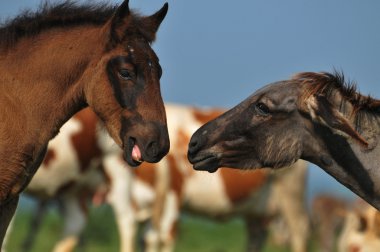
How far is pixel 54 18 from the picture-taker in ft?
23.9

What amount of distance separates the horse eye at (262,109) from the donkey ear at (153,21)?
887 mm

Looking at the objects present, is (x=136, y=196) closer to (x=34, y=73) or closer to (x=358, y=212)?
(x=358, y=212)

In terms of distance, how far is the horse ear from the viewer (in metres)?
7.07

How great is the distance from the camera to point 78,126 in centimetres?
1298

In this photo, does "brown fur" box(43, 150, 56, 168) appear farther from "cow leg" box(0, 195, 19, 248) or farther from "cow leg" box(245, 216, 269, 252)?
"cow leg" box(0, 195, 19, 248)

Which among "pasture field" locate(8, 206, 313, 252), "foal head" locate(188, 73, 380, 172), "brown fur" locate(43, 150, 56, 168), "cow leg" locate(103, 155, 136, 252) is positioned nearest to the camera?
"foal head" locate(188, 73, 380, 172)

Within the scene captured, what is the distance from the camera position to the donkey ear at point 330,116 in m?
6.58

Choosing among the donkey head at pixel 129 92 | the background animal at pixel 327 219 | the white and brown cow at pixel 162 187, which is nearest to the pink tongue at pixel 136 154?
the donkey head at pixel 129 92

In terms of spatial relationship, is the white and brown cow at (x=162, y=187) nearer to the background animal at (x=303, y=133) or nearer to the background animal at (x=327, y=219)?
the background animal at (x=327, y=219)

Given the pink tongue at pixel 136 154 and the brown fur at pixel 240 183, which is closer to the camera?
the pink tongue at pixel 136 154

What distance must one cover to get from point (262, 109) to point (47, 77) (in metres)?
1.47

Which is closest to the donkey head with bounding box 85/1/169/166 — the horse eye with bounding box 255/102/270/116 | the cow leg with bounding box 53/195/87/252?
the horse eye with bounding box 255/102/270/116

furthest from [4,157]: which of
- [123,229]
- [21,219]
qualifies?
[21,219]

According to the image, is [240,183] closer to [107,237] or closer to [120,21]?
[107,237]
